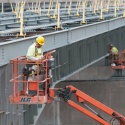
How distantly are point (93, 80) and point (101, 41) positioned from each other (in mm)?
11775

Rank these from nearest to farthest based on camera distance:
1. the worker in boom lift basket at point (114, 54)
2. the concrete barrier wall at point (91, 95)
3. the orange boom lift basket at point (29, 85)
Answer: the orange boom lift basket at point (29, 85), the worker in boom lift basket at point (114, 54), the concrete barrier wall at point (91, 95)

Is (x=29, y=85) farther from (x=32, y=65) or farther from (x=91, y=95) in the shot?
(x=91, y=95)

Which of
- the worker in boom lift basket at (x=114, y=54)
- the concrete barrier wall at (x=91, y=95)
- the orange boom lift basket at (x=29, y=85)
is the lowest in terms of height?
the concrete barrier wall at (x=91, y=95)

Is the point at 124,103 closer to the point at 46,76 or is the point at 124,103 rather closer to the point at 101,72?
the point at 101,72

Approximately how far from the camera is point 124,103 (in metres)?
42.9

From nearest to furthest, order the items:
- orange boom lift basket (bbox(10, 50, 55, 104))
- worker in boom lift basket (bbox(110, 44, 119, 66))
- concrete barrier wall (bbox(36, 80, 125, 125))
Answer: orange boom lift basket (bbox(10, 50, 55, 104)) → worker in boom lift basket (bbox(110, 44, 119, 66)) → concrete barrier wall (bbox(36, 80, 125, 125))

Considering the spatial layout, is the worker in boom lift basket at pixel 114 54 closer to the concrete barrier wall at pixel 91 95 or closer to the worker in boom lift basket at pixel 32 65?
the concrete barrier wall at pixel 91 95

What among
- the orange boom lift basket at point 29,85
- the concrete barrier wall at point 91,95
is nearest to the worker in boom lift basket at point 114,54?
the concrete barrier wall at point 91,95

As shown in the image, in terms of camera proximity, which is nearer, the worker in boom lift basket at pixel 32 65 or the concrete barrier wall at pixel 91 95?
the worker in boom lift basket at pixel 32 65

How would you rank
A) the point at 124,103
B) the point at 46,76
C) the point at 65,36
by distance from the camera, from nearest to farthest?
the point at 46,76
the point at 65,36
the point at 124,103

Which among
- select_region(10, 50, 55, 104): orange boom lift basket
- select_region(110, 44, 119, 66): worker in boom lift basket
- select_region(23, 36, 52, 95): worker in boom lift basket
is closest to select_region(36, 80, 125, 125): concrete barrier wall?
select_region(110, 44, 119, 66): worker in boom lift basket

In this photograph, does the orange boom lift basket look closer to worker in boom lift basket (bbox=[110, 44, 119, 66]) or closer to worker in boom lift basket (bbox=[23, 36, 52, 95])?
worker in boom lift basket (bbox=[23, 36, 52, 95])

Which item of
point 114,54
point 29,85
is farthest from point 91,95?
point 29,85

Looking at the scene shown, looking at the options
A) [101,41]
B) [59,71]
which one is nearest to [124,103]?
[101,41]
